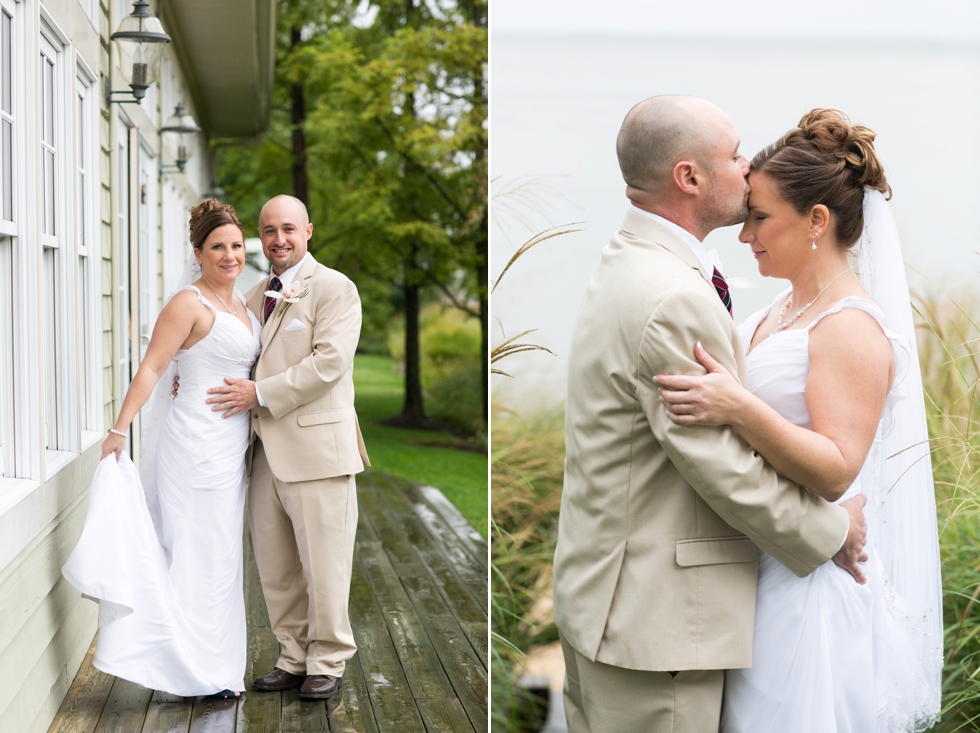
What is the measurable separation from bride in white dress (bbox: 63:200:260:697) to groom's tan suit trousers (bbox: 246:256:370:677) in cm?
11

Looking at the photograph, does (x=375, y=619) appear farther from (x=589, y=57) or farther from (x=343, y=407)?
(x=589, y=57)

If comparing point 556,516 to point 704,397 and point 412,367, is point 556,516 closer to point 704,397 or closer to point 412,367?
point 704,397

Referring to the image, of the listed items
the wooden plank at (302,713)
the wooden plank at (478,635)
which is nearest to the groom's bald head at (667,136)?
the wooden plank at (302,713)

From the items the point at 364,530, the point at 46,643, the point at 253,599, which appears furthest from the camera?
the point at 364,530

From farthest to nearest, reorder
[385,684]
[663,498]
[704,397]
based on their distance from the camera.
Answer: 1. [385,684]
2. [663,498]
3. [704,397]

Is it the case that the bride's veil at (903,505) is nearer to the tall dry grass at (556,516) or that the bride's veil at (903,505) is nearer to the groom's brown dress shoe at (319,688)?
the tall dry grass at (556,516)

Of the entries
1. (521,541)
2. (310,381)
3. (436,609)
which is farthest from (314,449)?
(436,609)

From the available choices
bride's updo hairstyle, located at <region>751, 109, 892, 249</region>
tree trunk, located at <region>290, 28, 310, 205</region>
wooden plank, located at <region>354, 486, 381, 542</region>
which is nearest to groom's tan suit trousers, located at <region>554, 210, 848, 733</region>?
bride's updo hairstyle, located at <region>751, 109, 892, 249</region>

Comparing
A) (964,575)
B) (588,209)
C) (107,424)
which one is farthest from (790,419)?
(107,424)

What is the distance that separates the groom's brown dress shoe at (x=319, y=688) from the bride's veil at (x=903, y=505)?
209 centimetres

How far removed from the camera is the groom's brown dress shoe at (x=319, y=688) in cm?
359

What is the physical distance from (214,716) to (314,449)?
1.00m

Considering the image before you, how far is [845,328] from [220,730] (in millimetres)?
2486

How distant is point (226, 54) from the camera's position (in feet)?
29.3
